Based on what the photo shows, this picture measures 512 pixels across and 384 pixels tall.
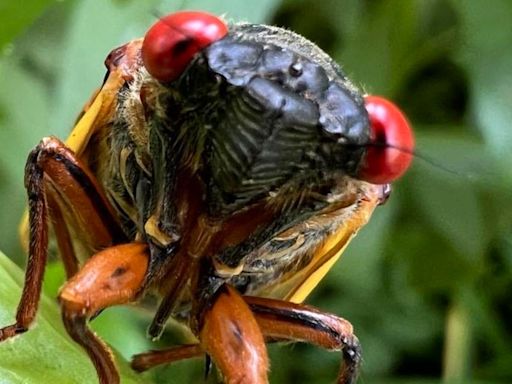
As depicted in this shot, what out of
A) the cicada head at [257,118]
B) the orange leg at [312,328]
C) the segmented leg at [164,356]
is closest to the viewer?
the cicada head at [257,118]

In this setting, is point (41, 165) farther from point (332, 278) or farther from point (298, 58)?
point (332, 278)

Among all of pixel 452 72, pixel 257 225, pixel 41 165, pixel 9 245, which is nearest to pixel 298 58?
pixel 257 225

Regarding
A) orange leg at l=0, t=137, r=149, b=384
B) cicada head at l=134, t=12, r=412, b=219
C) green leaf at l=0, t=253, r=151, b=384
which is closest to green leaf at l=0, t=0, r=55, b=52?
orange leg at l=0, t=137, r=149, b=384

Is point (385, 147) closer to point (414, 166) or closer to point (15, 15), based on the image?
point (15, 15)

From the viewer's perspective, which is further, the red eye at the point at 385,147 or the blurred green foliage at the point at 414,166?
the blurred green foliage at the point at 414,166

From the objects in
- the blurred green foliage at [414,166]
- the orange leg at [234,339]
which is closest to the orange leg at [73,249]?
the orange leg at [234,339]

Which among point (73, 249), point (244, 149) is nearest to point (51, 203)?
point (73, 249)

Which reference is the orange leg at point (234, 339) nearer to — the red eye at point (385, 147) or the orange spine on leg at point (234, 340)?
the orange spine on leg at point (234, 340)
